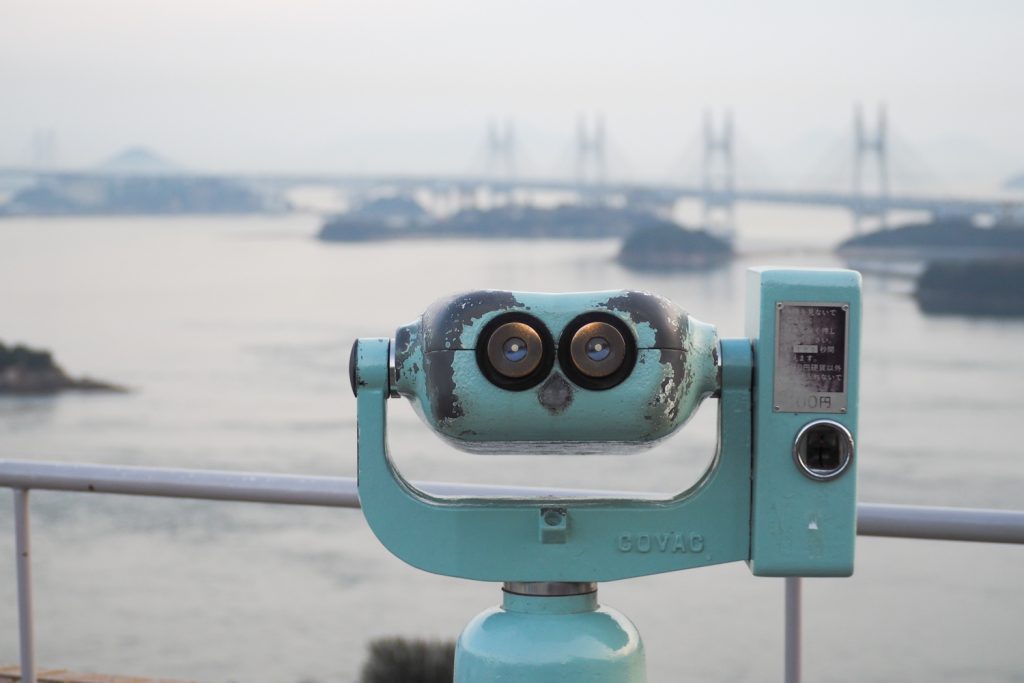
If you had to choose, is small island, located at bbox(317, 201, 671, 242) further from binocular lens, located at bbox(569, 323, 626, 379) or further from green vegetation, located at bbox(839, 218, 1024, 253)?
binocular lens, located at bbox(569, 323, 626, 379)

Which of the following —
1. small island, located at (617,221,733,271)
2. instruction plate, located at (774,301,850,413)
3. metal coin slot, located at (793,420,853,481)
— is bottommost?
small island, located at (617,221,733,271)

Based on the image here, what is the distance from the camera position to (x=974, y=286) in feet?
134

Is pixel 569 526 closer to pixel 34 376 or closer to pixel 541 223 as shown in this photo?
pixel 541 223

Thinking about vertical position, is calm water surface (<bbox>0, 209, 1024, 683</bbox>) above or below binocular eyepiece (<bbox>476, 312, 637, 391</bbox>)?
below

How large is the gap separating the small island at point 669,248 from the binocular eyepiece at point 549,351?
39012 mm

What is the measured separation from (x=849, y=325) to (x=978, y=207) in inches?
1303

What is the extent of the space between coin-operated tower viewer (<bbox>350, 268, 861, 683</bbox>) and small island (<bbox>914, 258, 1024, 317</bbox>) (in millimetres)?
38777

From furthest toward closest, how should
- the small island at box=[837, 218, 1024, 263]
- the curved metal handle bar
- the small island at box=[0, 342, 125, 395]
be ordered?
the small island at box=[0, 342, 125, 395]
the small island at box=[837, 218, 1024, 263]
the curved metal handle bar

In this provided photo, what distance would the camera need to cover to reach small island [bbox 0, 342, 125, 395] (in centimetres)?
5034

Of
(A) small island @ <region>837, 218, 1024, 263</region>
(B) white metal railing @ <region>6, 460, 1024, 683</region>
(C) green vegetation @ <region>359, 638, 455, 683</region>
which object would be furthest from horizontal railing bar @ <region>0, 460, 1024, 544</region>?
(A) small island @ <region>837, 218, 1024, 263</region>

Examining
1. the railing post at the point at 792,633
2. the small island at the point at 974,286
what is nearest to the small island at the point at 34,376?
the small island at the point at 974,286

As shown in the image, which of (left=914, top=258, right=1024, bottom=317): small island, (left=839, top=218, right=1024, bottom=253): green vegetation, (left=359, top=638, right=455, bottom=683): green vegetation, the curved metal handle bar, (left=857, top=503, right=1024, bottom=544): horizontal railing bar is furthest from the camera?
(left=914, top=258, right=1024, bottom=317): small island

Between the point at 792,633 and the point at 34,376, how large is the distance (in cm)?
5323

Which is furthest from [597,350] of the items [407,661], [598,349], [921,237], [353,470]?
[353,470]
